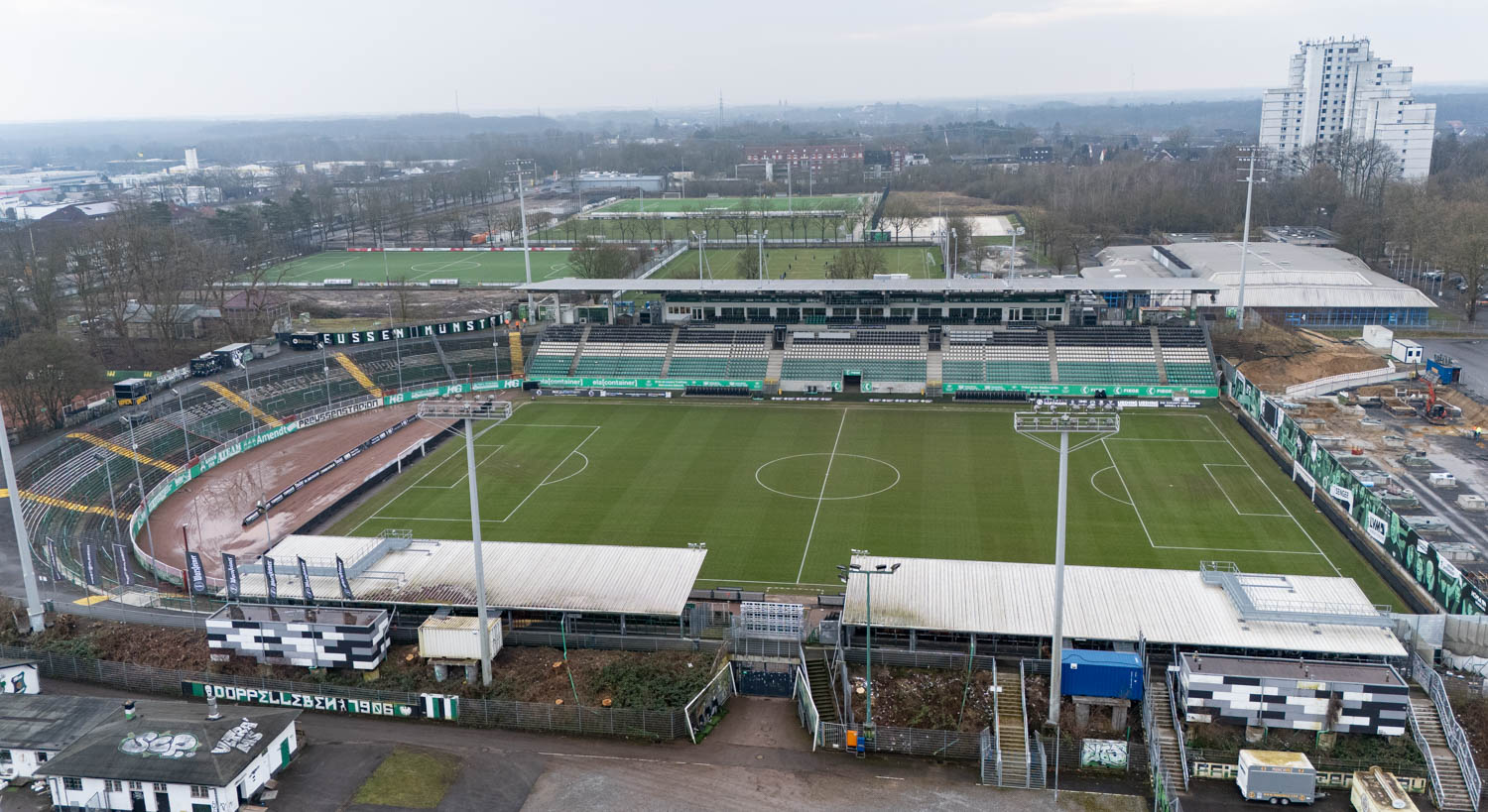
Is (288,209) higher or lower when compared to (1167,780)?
higher

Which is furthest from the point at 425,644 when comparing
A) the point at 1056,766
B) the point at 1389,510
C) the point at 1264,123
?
the point at 1264,123

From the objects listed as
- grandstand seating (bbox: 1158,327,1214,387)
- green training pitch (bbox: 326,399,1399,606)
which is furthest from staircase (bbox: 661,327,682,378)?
grandstand seating (bbox: 1158,327,1214,387)

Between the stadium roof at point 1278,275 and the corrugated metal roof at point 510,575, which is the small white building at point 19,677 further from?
the stadium roof at point 1278,275

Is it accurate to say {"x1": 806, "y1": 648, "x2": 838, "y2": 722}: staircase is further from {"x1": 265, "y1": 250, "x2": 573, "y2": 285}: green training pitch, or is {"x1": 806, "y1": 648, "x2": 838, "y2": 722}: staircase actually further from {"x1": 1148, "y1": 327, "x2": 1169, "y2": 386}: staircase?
{"x1": 265, "y1": 250, "x2": 573, "y2": 285}: green training pitch

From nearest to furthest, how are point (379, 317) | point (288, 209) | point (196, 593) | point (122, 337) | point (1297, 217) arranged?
point (196, 593), point (122, 337), point (379, 317), point (1297, 217), point (288, 209)

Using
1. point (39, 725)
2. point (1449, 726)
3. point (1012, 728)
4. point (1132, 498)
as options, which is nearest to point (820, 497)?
point (1132, 498)

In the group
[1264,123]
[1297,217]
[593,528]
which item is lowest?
[593,528]

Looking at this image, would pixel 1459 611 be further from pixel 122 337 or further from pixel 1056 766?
pixel 122 337
